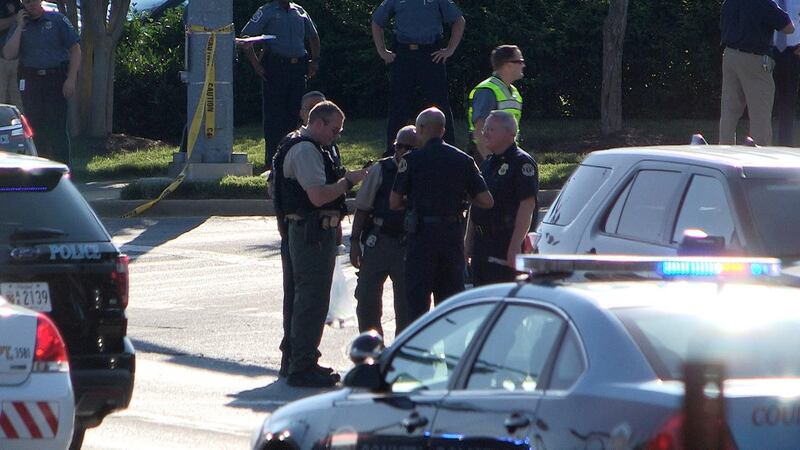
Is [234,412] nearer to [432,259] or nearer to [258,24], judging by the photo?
[432,259]

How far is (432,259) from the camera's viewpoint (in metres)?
9.98

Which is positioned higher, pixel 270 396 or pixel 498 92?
pixel 498 92

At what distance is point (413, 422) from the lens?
587 centimetres

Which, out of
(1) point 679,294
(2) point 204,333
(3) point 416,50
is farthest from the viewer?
(3) point 416,50

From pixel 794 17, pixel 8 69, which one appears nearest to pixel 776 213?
pixel 794 17

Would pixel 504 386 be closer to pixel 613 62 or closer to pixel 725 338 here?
pixel 725 338

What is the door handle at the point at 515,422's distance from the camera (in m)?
5.23

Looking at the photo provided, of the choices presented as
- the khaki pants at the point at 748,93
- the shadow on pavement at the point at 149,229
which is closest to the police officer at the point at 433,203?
the khaki pants at the point at 748,93

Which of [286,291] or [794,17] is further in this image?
[794,17]

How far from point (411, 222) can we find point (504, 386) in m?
4.43

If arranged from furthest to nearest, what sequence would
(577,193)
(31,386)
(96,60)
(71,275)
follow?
(96,60) < (577,193) < (71,275) < (31,386)

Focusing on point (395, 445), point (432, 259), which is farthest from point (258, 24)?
point (395, 445)

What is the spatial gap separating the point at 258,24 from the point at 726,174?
428 inches

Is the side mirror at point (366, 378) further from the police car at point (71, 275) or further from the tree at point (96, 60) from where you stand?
the tree at point (96, 60)
